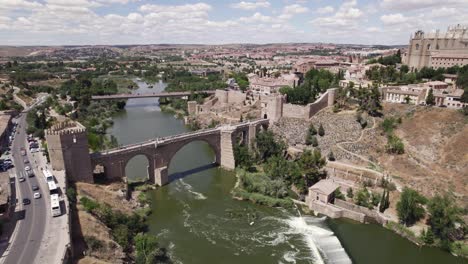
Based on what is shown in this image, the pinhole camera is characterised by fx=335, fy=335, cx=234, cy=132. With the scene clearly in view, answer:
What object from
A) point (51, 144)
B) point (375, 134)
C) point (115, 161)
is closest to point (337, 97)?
point (375, 134)

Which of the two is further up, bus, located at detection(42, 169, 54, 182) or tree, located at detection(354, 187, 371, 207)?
bus, located at detection(42, 169, 54, 182)

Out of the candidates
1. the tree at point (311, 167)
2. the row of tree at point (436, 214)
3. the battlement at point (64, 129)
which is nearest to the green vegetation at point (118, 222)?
the battlement at point (64, 129)

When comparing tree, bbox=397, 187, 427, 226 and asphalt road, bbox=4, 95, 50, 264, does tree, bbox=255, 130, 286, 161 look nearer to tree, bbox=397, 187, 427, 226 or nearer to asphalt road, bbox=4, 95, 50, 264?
tree, bbox=397, 187, 427, 226

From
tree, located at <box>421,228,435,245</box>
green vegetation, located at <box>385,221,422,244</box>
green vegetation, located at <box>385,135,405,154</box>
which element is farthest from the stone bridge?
tree, located at <box>421,228,435,245</box>

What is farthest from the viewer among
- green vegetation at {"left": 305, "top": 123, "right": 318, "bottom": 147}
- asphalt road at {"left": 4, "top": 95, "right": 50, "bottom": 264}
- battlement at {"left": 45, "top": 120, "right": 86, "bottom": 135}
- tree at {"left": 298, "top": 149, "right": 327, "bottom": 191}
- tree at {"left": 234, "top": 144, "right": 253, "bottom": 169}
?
green vegetation at {"left": 305, "top": 123, "right": 318, "bottom": 147}

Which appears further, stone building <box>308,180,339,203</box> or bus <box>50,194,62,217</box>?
stone building <box>308,180,339,203</box>

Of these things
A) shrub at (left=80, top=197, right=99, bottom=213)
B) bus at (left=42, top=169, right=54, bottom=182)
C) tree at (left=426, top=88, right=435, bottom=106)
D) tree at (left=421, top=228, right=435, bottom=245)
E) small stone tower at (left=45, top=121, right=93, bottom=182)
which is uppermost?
tree at (left=426, top=88, right=435, bottom=106)

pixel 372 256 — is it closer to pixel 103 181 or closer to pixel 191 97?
pixel 103 181
